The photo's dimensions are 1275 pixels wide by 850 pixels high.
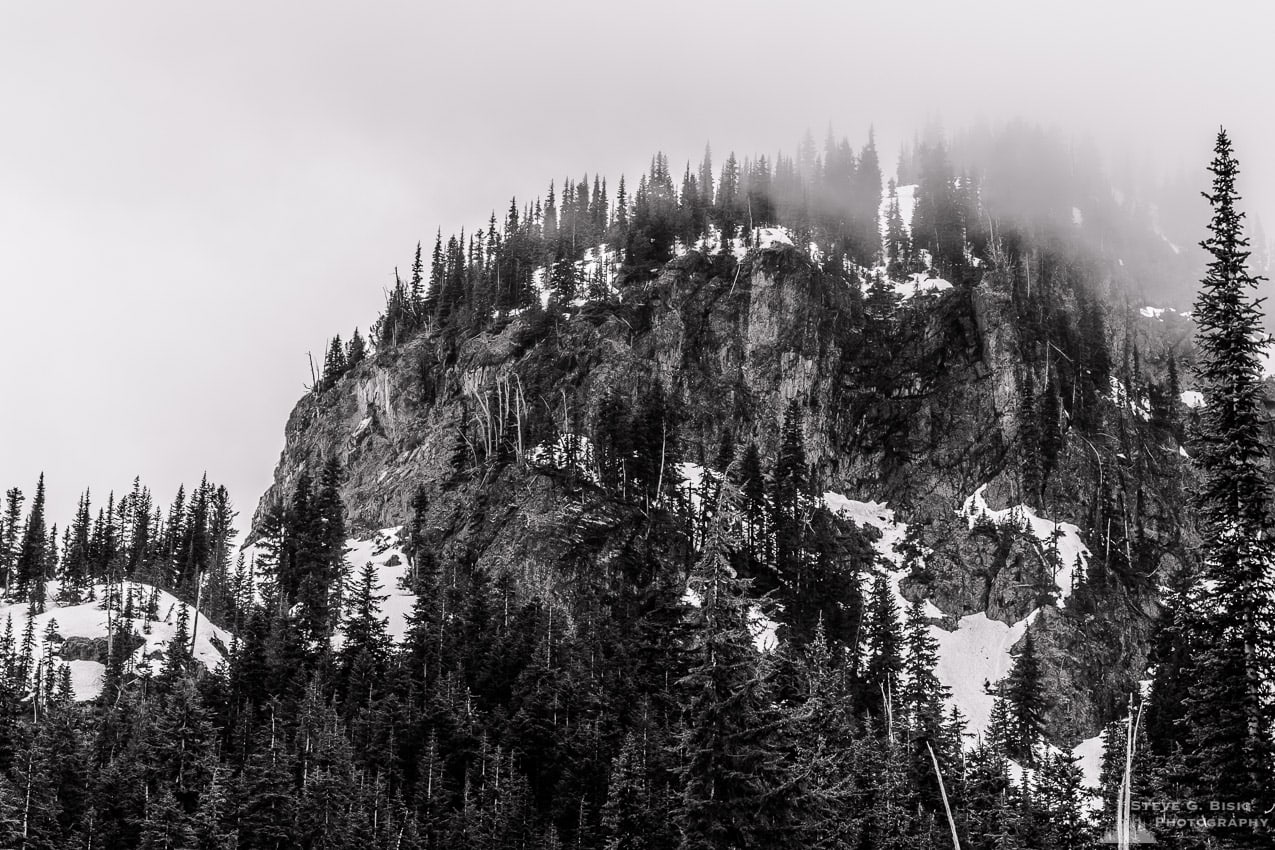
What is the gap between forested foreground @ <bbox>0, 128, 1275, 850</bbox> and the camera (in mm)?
24734

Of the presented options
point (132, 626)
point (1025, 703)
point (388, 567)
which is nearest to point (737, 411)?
point (388, 567)

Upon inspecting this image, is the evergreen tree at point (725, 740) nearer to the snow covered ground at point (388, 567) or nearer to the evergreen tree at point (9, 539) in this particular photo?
the snow covered ground at point (388, 567)

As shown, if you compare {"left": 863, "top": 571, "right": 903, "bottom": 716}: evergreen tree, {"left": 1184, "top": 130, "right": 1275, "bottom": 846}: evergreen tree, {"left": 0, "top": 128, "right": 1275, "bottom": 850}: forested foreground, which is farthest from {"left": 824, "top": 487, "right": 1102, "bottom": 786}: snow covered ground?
{"left": 1184, "top": 130, "right": 1275, "bottom": 846}: evergreen tree

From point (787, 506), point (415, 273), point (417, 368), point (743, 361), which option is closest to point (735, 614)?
point (787, 506)

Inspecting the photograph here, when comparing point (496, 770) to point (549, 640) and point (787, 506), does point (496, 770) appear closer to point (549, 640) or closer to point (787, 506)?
point (549, 640)

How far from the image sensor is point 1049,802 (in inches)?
2162

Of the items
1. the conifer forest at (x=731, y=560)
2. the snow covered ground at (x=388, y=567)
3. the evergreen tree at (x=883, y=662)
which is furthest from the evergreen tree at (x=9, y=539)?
the evergreen tree at (x=883, y=662)

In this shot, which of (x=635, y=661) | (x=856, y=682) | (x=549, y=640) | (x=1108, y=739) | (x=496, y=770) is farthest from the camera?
(x=856, y=682)

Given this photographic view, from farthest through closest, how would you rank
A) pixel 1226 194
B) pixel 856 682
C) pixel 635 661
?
pixel 856 682 < pixel 635 661 < pixel 1226 194

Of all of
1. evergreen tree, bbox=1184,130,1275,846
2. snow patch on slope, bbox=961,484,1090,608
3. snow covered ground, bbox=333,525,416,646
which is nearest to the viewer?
evergreen tree, bbox=1184,130,1275,846

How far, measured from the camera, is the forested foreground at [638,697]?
24.7 metres

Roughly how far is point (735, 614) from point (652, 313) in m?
106

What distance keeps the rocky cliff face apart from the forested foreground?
4.81 meters

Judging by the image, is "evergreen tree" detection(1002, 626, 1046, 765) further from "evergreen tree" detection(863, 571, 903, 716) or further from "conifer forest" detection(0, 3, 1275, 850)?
"evergreen tree" detection(863, 571, 903, 716)
